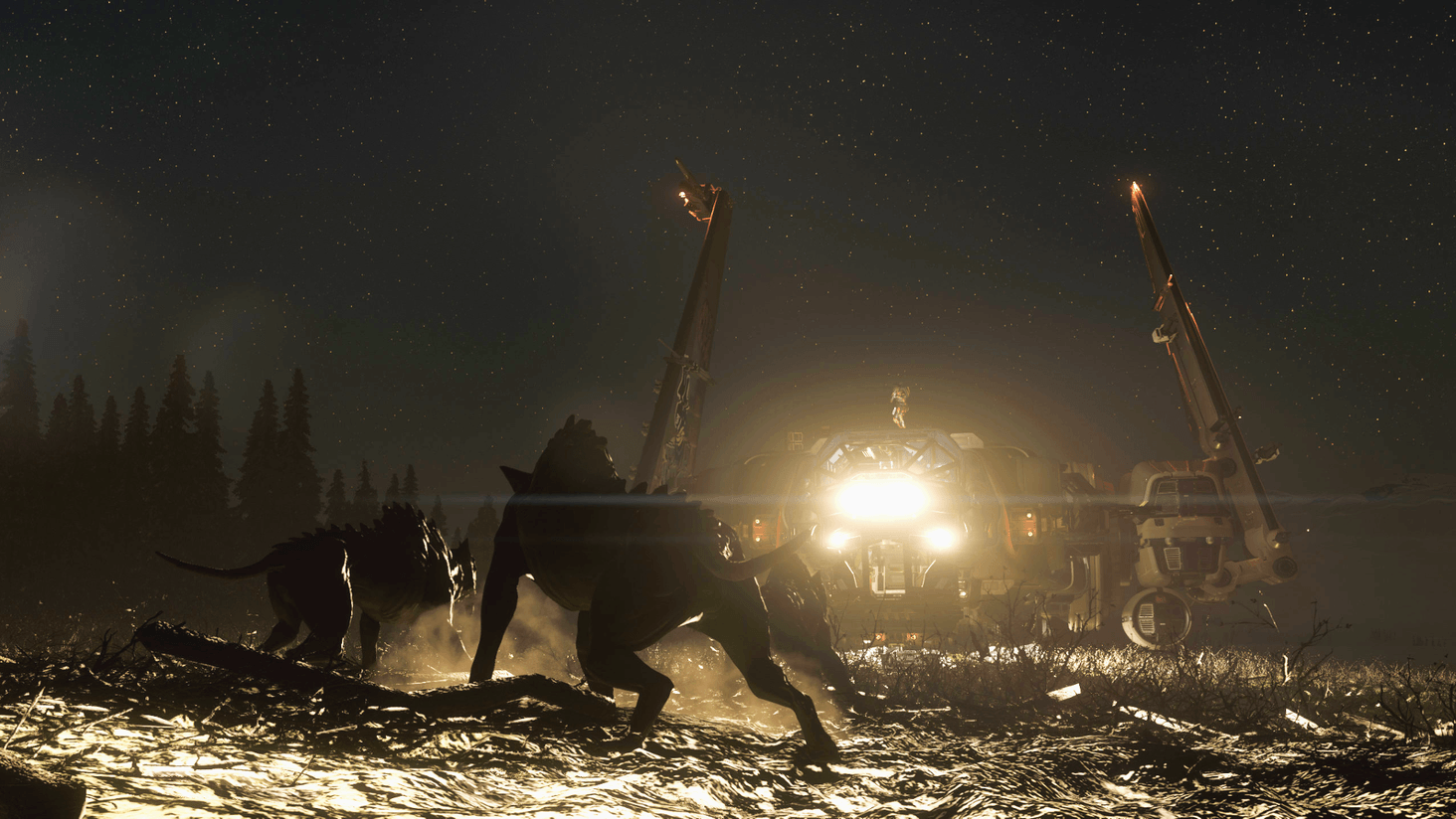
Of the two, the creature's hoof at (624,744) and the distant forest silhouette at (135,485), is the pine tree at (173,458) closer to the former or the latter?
the distant forest silhouette at (135,485)

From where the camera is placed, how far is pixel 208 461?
25.2 meters

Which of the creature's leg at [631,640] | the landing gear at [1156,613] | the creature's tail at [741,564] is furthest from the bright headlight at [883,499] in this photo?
the creature's leg at [631,640]

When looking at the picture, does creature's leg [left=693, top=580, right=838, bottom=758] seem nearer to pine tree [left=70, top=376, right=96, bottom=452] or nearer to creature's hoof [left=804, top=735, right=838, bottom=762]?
creature's hoof [left=804, top=735, right=838, bottom=762]

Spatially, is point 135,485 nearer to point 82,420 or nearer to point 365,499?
point 82,420

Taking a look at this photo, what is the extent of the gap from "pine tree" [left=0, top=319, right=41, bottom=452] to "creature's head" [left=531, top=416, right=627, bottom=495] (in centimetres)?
3017

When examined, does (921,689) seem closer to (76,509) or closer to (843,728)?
(843,728)

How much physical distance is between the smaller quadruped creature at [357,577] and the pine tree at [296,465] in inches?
961

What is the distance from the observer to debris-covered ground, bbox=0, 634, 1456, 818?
8.41 ft

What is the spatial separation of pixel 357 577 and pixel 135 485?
26002 mm

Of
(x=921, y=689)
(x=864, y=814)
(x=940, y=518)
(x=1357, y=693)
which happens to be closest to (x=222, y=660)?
(x=864, y=814)

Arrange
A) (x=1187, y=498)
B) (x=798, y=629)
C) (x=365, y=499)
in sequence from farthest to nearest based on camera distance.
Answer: (x=365, y=499)
(x=1187, y=498)
(x=798, y=629)

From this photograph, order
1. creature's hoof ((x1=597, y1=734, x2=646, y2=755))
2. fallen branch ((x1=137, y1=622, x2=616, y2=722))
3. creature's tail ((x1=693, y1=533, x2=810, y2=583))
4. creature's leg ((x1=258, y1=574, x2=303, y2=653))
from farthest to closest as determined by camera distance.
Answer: creature's leg ((x1=258, y1=574, x2=303, y2=653)) → creature's tail ((x1=693, y1=533, x2=810, y2=583)) → creature's hoof ((x1=597, y1=734, x2=646, y2=755)) → fallen branch ((x1=137, y1=622, x2=616, y2=722))

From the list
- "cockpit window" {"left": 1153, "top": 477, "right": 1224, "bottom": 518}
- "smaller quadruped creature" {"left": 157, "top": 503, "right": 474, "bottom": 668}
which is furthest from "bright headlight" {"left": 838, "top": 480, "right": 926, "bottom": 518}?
"smaller quadruped creature" {"left": 157, "top": 503, "right": 474, "bottom": 668}

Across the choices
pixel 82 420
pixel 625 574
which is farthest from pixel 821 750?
pixel 82 420
